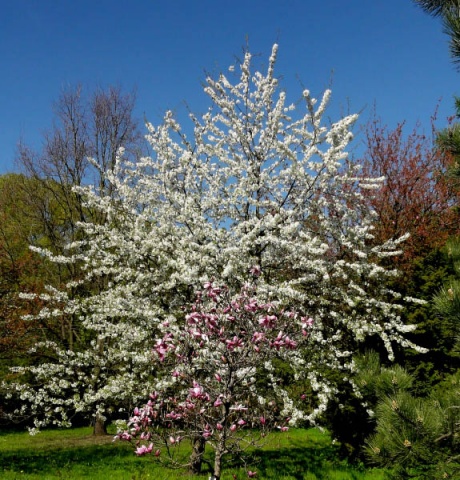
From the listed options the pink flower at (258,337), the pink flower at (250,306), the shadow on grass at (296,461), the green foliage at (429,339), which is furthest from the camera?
the green foliage at (429,339)

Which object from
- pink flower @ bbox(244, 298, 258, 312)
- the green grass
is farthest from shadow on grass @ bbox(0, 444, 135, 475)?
pink flower @ bbox(244, 298, 258, 312)

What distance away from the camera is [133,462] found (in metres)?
10.2

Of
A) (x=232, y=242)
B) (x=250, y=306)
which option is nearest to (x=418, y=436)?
(x=250, y=306)

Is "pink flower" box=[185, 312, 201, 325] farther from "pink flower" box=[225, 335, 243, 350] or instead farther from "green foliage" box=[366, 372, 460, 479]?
"green foliage" box=[366, 372, 460, 479]

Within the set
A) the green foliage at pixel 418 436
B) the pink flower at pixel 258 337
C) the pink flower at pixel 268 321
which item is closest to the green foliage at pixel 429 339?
the green foliage at pixel 418 436

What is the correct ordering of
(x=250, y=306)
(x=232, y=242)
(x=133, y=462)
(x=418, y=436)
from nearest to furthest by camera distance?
1. (x=418, y=436)
2. (x=250, y=306)
3. (x=232, y=242)
4. (x=133, y=462)

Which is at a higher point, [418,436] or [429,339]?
[429,339]

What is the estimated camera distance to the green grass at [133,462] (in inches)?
303

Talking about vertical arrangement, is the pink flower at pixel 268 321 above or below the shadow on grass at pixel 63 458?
above

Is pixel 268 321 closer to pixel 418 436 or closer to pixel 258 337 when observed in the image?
pixel 258 337

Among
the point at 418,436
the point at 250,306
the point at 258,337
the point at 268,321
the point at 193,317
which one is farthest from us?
the point at 193,317

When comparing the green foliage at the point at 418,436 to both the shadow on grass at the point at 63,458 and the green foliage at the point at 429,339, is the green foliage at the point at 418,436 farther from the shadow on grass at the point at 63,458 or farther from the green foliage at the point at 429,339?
the shadow on grass at the point at 63,458

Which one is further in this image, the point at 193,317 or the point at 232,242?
the point at 232,242

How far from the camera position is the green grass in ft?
25.2
